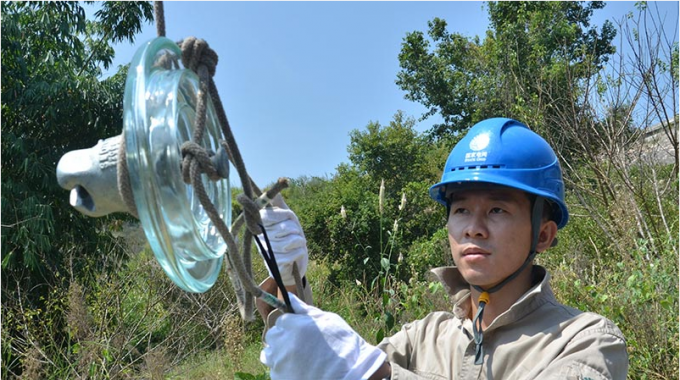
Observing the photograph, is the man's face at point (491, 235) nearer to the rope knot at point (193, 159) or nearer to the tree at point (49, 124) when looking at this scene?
the rope knot at point (193, 159)

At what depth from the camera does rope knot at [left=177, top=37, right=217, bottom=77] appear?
1277mm

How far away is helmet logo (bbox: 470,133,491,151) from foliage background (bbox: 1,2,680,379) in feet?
7.16

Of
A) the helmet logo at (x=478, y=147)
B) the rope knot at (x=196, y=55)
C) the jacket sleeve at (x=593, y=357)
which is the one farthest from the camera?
the helmet logo at (x=478, y=147)

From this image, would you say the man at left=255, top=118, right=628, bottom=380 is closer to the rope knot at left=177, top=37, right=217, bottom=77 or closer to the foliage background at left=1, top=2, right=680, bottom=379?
the rope knot at left=177, top=37, right=217, bottom=77

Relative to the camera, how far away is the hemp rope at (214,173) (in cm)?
113

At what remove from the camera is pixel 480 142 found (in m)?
1.93

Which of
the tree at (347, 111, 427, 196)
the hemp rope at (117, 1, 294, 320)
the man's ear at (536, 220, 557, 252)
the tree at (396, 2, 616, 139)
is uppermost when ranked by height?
the tree at (396, 2, 616, 139)

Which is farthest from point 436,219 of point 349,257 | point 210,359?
point 210,359

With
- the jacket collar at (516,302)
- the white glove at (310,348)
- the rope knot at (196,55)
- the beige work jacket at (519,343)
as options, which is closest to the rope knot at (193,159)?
the rope knot at (196,55)

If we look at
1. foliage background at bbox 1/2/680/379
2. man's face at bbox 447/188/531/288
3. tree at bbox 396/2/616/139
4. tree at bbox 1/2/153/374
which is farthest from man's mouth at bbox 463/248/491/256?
tree at bbox 396/2/616/139

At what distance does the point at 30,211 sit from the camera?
25.8ft

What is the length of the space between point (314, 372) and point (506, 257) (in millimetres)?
710

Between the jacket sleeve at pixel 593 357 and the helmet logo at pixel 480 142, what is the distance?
583 millimetres

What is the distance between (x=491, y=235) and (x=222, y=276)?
6487 millimetres
